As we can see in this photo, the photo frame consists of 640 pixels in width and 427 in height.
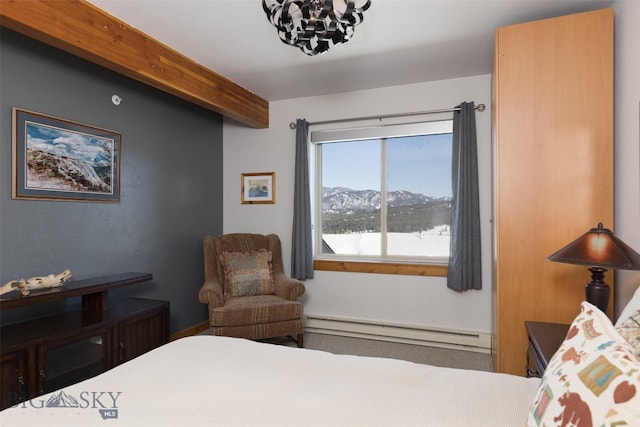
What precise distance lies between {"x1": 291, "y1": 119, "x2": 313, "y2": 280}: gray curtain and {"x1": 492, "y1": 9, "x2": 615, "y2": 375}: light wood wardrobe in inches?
77.0

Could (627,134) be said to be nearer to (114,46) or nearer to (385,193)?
(385,193)

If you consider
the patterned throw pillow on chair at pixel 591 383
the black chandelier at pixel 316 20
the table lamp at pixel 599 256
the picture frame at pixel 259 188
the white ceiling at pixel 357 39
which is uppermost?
the white ceiling at pixel 357 39

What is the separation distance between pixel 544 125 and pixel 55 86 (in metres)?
3.20

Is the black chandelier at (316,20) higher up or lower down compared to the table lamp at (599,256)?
higher up

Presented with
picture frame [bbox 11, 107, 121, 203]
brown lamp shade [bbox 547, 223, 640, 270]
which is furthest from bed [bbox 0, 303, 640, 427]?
picture frame [bbox 11, 107, 121, 203]

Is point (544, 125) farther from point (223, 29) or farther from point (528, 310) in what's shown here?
point (223, 29)

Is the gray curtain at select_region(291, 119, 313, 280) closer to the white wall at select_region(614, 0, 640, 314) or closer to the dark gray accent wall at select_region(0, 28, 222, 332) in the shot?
the dark gray accent wall at select_region(0, 28, 222, 332)

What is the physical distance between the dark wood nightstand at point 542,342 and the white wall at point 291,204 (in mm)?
1323

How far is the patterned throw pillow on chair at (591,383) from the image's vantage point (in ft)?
1.93

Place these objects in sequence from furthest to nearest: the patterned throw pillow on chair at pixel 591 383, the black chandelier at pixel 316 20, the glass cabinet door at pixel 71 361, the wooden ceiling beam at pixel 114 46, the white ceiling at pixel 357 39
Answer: the white ceiling at pixel 357 39
the glass cabinet door at pixel 71 361
the wooden ceiling beam at pixel 114 46
the black chandelier at pixel 316 20
the patterned throw pillow on chair at pixel 591 383

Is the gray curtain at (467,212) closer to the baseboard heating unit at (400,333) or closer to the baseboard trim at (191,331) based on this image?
the baseboard heating unit at (400,333)

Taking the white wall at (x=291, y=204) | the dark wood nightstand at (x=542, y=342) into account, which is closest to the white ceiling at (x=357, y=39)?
the white wall at (x=291, y=204)

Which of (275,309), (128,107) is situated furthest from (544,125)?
(128,107)

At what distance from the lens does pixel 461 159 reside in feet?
10.3
